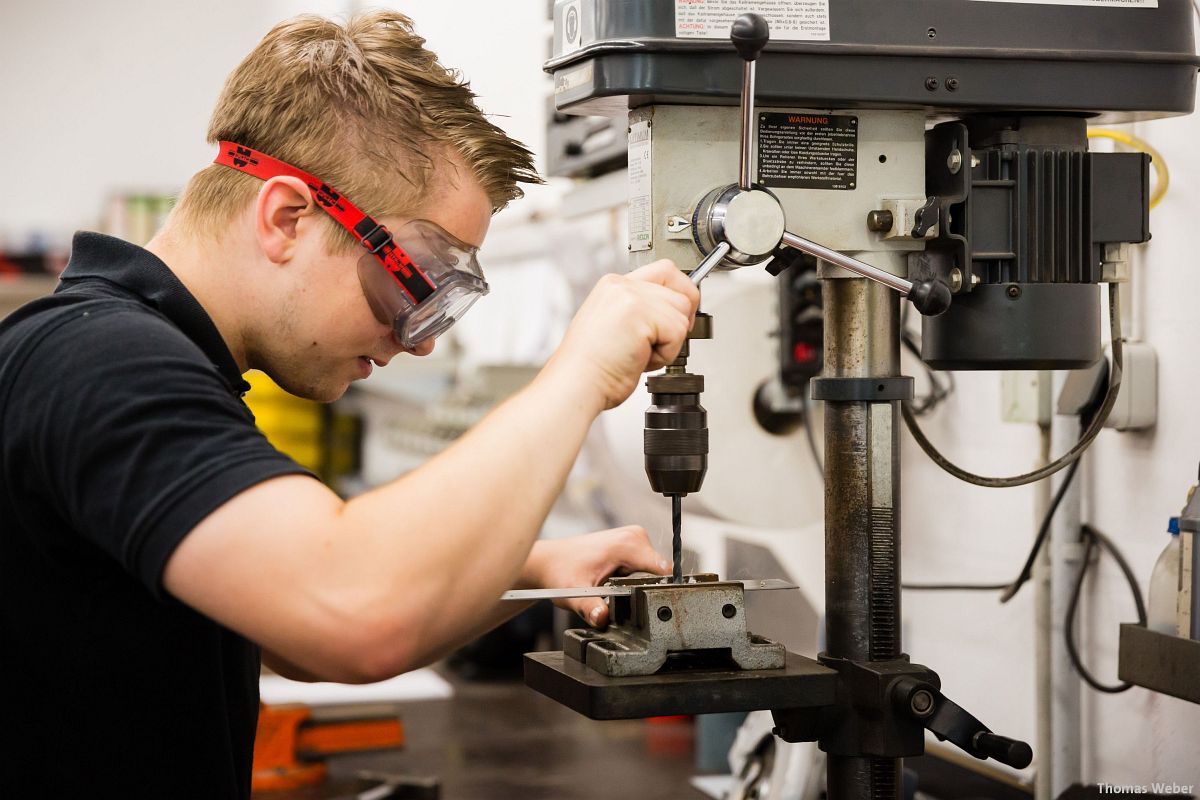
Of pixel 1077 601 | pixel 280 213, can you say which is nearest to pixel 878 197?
pixel 280 213

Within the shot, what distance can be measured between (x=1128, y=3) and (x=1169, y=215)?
441 millimetres

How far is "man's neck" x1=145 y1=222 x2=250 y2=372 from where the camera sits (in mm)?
1039

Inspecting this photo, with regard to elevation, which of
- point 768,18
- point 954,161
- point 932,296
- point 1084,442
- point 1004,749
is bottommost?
point 1004,749

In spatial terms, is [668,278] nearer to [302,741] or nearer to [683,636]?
[683,636]

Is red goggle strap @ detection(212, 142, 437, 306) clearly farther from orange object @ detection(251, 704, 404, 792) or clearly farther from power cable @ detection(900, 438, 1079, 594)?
orange object @ detection(251, 704, 404, 792)

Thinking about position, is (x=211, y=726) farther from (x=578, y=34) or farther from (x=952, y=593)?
(x=952, y=593)

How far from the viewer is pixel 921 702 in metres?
0.98

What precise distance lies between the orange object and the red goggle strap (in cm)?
101

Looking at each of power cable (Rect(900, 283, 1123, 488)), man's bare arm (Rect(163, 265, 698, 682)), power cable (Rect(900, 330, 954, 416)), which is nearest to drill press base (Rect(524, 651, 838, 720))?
man's bare arm (Rect(163, 265, 698, 682))

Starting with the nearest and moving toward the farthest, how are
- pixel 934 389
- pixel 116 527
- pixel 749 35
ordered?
pixel 116 527 < pixel 749 35 < pixel 934 389

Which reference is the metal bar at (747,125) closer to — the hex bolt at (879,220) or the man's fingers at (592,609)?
the hex bolt at (879,220)

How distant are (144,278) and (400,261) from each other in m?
0.20

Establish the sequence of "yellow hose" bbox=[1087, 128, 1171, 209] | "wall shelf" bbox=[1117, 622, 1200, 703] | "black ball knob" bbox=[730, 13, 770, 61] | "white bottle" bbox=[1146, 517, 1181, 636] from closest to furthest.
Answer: "black ball knob" bbox=[730, 13, 770, 61]
"wall shelf" bbox=[1117, 622, 1200, 703]
"white bottle" bbox=[1146, 517, 1181, 636]
"yellow hose" bbox=[1087, 128, 1171, 209]

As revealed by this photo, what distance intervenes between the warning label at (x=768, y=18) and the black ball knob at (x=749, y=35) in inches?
2.9
